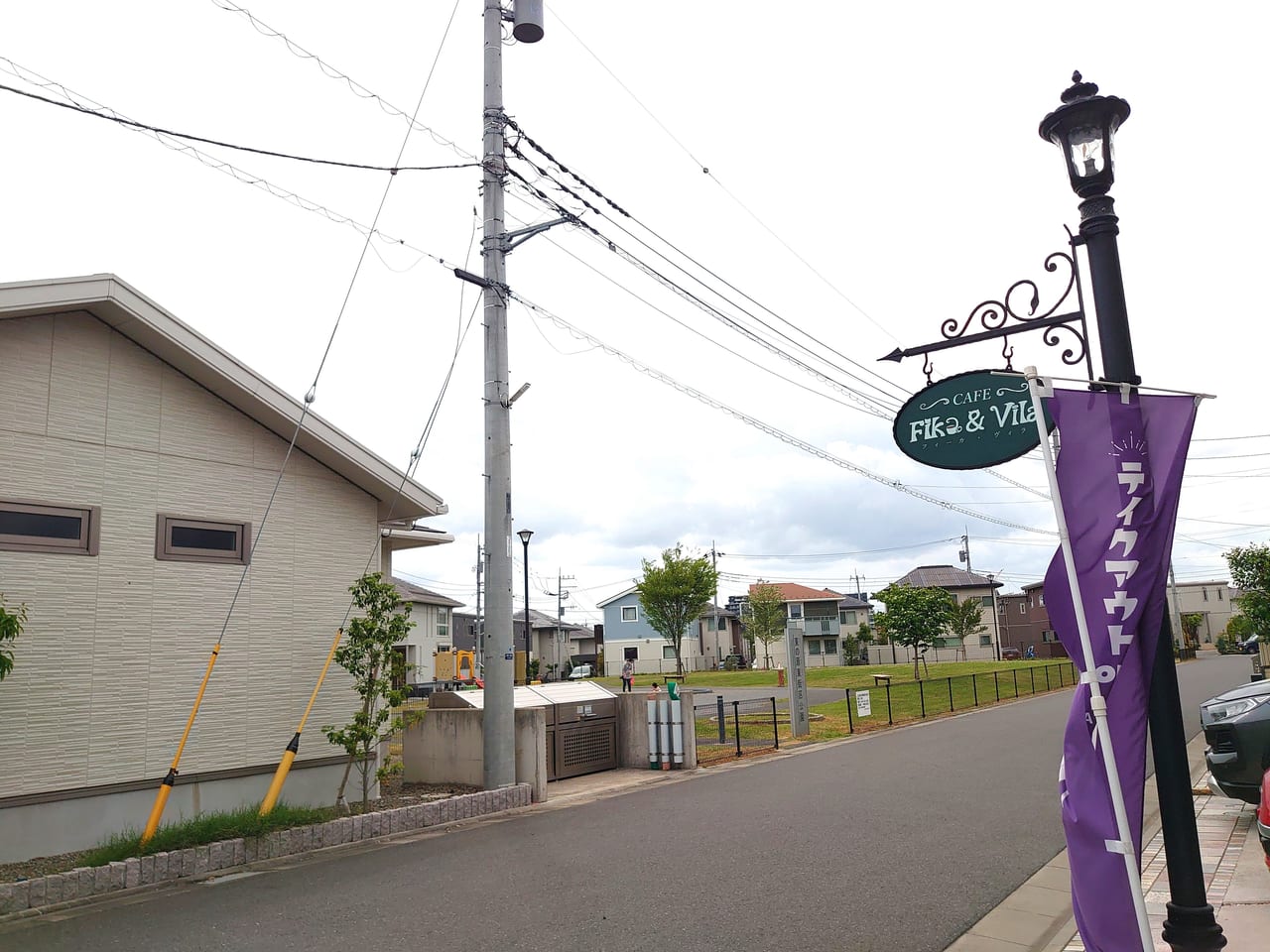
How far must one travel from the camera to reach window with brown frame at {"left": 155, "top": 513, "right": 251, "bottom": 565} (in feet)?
33.4

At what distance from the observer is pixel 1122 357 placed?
4.51m

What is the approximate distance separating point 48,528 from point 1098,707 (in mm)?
9703

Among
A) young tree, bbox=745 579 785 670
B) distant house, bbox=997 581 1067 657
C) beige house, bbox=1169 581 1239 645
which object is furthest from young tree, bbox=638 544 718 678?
beige house, bbox=1169 581 1239 645

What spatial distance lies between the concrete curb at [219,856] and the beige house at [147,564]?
1.58m

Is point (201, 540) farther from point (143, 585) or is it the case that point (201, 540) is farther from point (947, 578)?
point (947, 578)

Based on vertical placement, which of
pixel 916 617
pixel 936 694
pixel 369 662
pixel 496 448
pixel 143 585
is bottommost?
pixel 936 694

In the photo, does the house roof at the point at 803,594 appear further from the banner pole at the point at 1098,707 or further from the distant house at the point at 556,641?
the banner pole at the point at 1098,707

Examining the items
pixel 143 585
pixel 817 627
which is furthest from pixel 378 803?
pixel 817 627

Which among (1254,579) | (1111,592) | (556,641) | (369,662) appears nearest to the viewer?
(1111,592)

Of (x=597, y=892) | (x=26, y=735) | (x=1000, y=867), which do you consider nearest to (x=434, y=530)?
(x=26, y=735)

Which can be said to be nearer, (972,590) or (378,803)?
(378,803)

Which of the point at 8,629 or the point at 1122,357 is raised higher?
the point at 1122,357

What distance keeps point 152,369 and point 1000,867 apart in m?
10.4

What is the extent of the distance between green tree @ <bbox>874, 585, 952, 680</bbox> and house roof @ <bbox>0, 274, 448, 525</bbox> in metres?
30.5
